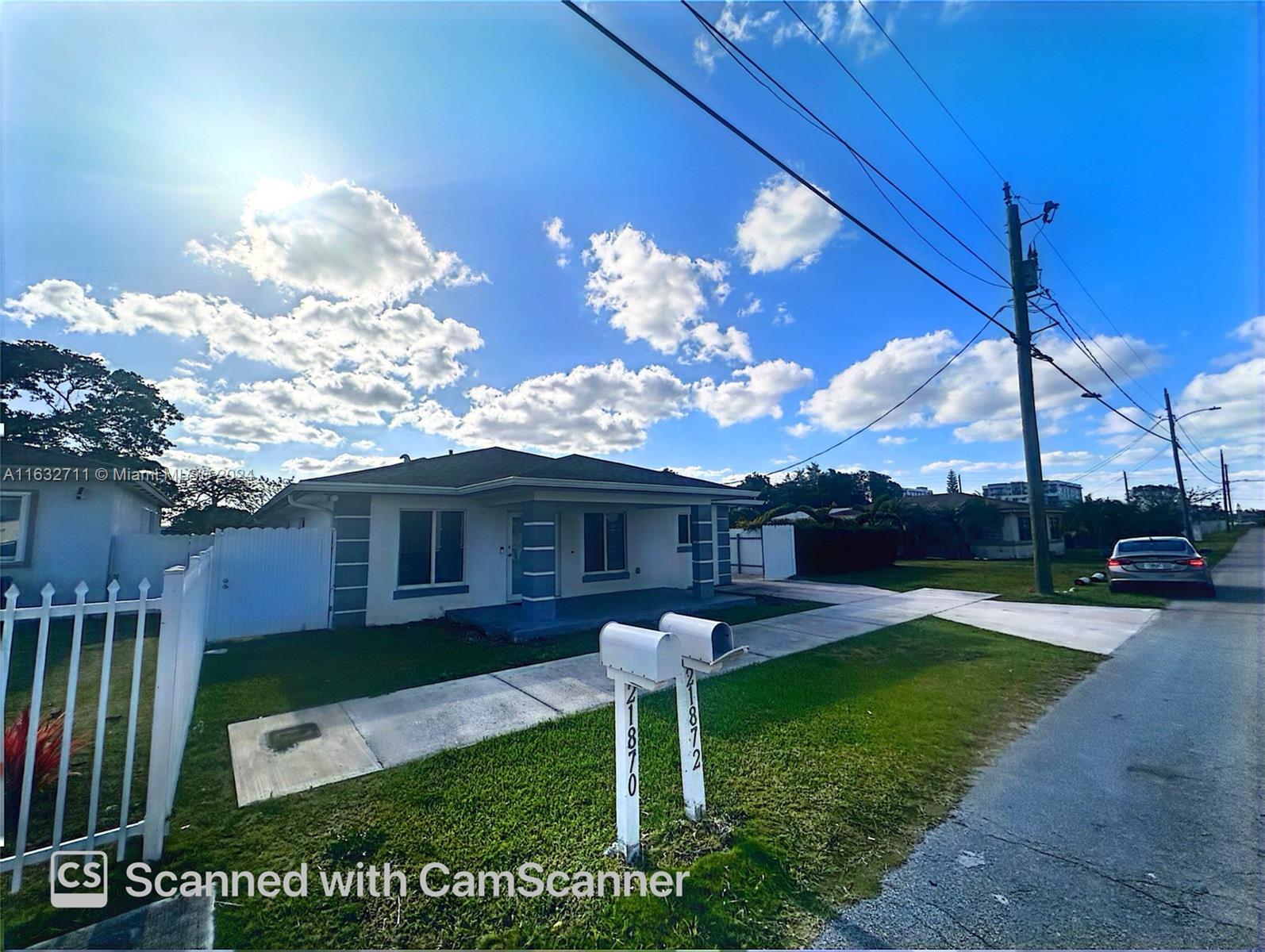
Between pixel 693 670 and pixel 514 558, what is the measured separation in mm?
8918

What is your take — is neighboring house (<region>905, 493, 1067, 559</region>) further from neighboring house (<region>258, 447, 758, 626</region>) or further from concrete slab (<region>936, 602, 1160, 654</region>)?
neighboring house (<region>258, 447, 758, 626</region>)

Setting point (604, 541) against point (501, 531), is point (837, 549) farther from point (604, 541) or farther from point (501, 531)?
point (501, 531)

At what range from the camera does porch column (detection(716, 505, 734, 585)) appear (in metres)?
15.3

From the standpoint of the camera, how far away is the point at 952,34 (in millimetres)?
5520

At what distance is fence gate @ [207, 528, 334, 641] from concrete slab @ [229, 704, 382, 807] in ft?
15.6

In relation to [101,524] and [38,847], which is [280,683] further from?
[101,524]

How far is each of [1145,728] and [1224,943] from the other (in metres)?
3.36

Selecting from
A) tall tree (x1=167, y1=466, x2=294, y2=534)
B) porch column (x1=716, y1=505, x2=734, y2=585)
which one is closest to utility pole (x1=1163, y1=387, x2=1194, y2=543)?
porch column (x1=716, y1=505, x2=734, y2=585)

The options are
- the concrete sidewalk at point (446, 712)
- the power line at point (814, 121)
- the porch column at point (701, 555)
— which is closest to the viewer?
the concrete sidewalk at point (446, 712)

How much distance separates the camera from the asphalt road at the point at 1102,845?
232 cm

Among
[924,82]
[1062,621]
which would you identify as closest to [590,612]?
[1062,621]

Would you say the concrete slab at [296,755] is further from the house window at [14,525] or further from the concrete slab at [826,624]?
the house window at [14,525]

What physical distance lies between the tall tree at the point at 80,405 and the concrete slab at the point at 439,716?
26752 mm

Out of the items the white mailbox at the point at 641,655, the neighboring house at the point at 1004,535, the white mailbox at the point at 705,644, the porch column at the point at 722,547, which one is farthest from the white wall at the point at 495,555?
the neighboring house at the point at 1004,535
